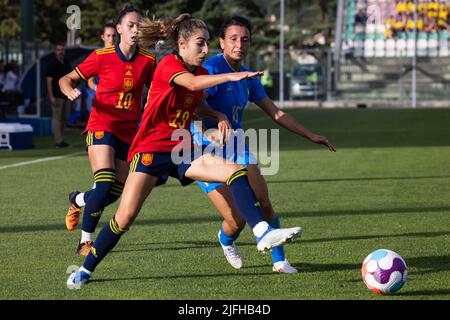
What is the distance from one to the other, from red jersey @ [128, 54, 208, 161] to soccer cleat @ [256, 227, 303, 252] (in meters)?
1.04

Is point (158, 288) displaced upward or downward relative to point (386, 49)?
downward

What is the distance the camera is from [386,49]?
5478 centimetres

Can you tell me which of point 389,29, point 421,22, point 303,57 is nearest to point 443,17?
point 421,22

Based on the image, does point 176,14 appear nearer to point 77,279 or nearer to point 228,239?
point 228,239

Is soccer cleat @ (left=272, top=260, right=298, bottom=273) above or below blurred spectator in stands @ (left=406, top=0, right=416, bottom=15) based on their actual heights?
below

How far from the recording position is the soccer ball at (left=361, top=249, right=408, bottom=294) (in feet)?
23.5

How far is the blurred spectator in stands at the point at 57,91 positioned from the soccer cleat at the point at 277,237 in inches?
596

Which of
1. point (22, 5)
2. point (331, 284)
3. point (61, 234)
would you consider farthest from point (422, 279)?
point (22, 5)

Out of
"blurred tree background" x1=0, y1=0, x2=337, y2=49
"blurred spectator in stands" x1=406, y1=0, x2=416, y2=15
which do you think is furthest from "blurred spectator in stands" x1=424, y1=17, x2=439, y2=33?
"blurred tree background" x1=0, y1=0, x2=337, y2=49

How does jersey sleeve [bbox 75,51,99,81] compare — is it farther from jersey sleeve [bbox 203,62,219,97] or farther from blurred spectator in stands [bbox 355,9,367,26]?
blurred spectator in stands [bbox 355,9,367,26]

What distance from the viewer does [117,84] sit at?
936 cm

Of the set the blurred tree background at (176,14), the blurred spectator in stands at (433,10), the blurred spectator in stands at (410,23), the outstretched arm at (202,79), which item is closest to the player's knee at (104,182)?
the outstretched arm at (202,79)
